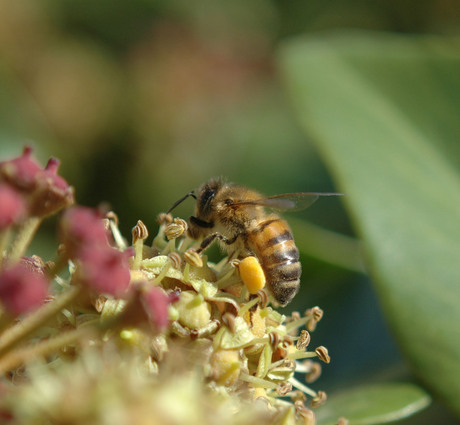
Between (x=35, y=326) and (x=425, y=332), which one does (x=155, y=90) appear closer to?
(x=425, y=332)

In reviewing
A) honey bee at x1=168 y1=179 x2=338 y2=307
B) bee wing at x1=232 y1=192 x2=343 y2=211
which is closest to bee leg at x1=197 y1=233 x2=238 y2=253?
honey bee at x1=168 y1=179 x2=338 y2=307

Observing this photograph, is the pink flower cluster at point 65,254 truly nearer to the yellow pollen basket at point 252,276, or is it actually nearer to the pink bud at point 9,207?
the pink bud at point 9,207

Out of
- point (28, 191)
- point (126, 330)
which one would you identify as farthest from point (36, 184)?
point (126, 330)

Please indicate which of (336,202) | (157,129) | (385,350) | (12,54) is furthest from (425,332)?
(12,54)

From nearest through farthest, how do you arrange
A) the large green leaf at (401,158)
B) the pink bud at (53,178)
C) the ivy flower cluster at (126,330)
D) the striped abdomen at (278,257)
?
the ivy flower cluster at (126,330) < the pink bud at (53,178) < the striped abdomen at (278,257) < the large green leaf at (401,158)

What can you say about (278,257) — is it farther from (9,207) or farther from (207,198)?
(9,207)

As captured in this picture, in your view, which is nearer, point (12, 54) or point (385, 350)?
point (385, 350)

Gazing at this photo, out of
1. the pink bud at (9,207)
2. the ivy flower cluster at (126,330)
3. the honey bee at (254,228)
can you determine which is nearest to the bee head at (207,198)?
the honey bee at (254,228)
